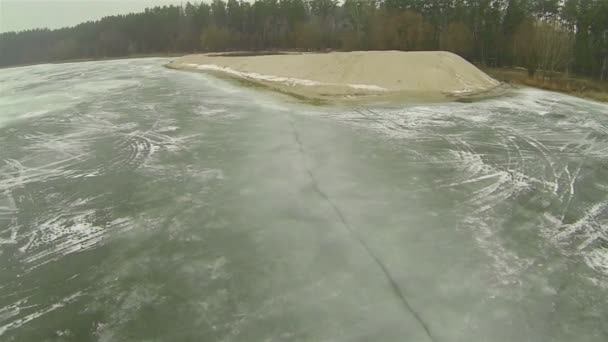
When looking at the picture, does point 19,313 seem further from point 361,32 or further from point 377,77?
point 361,32

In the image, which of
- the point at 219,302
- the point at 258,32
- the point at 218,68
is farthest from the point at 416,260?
the point at 258,32

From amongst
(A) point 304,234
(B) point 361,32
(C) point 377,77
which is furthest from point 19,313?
(B) point 361,32

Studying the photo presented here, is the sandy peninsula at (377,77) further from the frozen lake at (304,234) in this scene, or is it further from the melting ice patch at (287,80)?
the frozen lake at (304,234)

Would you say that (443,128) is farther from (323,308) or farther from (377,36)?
(377,36)

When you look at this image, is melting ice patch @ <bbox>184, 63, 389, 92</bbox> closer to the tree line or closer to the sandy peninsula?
the sandy peninsula

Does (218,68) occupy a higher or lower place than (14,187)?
higher

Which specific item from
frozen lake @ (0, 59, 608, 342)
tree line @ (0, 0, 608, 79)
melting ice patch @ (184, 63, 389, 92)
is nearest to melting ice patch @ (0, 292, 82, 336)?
frozen lake @ (0, 59, 608, 342)
